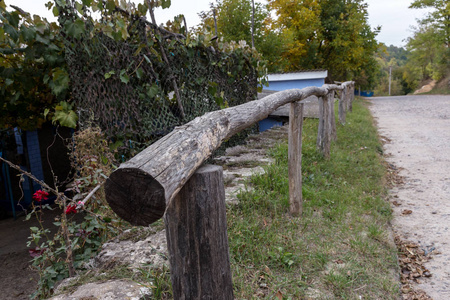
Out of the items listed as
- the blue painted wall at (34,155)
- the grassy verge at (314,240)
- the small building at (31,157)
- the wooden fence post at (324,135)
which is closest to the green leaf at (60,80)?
the grassy verge at (314,240)

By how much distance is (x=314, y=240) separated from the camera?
A: 319 centimetres

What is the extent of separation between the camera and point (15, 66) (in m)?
4.12

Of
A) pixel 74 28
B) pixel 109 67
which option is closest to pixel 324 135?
pixel 109 67

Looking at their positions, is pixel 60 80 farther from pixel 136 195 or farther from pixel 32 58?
pixel 136 195

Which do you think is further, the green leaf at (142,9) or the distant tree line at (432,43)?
the distant tree line at (432,43)

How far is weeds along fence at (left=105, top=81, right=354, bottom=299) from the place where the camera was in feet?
3.90

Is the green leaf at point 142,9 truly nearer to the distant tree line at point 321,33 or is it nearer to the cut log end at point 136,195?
the cut log end at point 136,195

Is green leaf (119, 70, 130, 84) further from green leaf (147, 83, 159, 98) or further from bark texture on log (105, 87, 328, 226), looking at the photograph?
bark texture on log (105, 87, 328, 226)

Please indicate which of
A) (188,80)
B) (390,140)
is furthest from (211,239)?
(390,140)

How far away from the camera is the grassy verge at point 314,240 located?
2496mm

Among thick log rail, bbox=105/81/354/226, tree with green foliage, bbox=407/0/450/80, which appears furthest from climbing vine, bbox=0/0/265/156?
tree with green foliage, bbox=407/0/450/80

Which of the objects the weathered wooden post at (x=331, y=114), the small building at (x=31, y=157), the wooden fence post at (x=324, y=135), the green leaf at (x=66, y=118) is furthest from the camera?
the small building at (x=31, y=157)

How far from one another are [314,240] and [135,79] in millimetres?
2540

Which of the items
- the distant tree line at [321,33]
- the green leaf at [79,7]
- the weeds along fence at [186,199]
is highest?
the distant tree line at [321,33]
